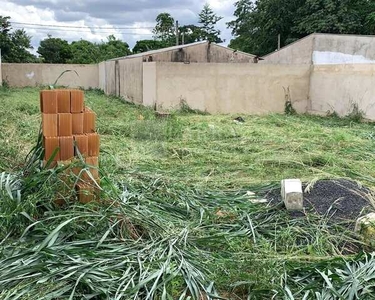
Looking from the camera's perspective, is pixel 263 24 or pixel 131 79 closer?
pixel 131 79

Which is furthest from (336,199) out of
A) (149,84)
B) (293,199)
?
(149,84)

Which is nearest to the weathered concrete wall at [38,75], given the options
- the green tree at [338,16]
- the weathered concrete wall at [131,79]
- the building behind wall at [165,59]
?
the building behind wall at [165,59]

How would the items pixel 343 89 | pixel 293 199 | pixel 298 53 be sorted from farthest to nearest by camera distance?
pixel 298 53 < pixel 343 89 < pixel 293 199

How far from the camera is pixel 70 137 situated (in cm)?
259

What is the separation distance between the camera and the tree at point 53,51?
32812 mm

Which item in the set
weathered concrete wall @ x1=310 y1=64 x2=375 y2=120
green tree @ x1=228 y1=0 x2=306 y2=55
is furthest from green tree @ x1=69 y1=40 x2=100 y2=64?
weathered concrete wall @ x1=310 y1=64 x2=375 y2=120

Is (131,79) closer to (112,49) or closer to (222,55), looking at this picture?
(222,55)

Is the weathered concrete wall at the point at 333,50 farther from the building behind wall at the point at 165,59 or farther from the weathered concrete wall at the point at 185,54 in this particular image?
the weathered concrete wall at the point at 185,54

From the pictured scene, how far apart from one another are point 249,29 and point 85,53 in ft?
39.1

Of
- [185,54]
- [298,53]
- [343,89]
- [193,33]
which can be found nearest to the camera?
[343,89]

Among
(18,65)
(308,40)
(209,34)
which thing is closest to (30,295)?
(308,40)

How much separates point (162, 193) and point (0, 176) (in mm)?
1254

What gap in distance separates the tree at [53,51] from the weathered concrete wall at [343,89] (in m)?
26.0

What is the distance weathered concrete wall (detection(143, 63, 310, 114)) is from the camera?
1057 cm
